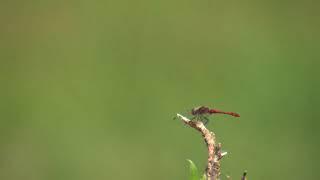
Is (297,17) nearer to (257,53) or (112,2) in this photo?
(257,53)

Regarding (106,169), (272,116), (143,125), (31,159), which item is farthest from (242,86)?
(31,159)

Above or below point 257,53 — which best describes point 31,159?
below

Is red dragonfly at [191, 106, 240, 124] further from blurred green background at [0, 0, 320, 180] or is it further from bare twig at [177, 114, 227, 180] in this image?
blurred green background at [0, 0, 320, 180]

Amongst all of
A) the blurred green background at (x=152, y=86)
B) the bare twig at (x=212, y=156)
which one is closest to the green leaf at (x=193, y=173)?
the bare twig at (x=212, y=156)

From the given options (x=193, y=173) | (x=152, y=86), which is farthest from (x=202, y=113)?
(x=152, y=86)

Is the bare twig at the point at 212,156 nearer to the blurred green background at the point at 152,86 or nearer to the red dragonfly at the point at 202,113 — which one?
the red dragonfly at the point at 202,113

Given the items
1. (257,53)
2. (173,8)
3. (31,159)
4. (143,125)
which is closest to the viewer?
(31,159)

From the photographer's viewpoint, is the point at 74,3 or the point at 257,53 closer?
the point at 257,53

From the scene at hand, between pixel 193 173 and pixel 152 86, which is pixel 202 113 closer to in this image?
pixel 193 173
